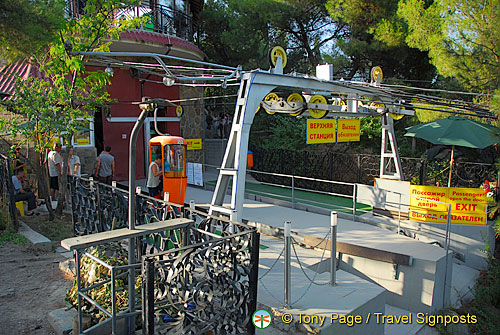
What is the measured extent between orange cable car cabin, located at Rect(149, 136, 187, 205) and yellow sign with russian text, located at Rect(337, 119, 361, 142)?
14.2 ft

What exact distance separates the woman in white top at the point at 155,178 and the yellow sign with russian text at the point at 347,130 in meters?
4.90

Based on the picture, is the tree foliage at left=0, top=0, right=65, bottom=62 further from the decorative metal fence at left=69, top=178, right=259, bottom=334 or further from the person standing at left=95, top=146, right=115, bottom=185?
the person standing at left=95, top=146, right=115, bottom=185

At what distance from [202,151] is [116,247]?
1338 centimetres

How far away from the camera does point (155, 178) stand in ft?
32.8

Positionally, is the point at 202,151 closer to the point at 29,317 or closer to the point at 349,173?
the point at 349,173

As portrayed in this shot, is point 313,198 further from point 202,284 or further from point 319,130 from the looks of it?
point 202,284

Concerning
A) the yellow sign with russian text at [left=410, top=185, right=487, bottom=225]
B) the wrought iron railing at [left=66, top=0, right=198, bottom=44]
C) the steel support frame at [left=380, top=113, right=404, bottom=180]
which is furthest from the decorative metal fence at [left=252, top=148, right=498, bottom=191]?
the wrought iron railing at [left=66, top=0, right=198, bottom=44]

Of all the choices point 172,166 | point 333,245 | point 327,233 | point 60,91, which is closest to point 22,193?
point 60,91

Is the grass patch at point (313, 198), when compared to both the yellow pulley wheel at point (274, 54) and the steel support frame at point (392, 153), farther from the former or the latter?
the yellow pulley wheel at point (274, 54)

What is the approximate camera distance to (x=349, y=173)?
14.6 meters

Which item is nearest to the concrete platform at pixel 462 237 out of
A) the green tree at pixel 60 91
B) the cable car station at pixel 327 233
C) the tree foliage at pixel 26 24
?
the cable car station at pixel 327 233

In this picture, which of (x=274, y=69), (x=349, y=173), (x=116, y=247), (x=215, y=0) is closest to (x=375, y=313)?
(x=116, y=247)

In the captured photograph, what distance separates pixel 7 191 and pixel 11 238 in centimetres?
151

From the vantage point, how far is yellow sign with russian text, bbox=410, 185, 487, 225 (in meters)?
7.84
